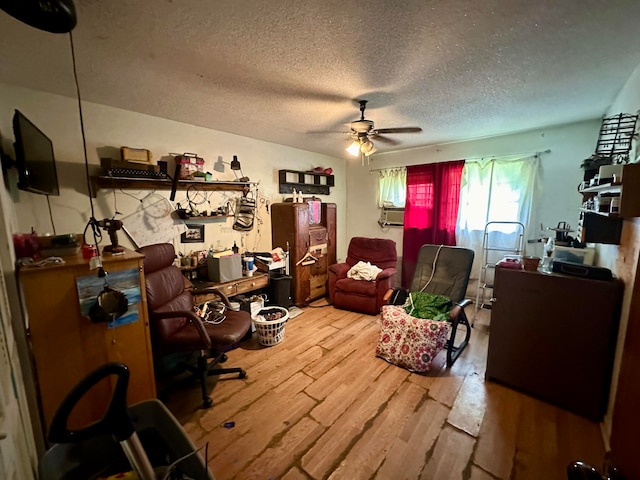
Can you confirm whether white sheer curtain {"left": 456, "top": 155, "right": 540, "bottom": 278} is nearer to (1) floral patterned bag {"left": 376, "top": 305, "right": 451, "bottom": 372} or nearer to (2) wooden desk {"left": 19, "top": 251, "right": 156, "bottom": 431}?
(1) floral patterned bag {"left": 376, "top": 305, "right": 451, "bottom": 372}

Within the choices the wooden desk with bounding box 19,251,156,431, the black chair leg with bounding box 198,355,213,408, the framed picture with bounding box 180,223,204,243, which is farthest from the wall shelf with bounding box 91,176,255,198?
the black chair leg with bounding box 198,355,213,408

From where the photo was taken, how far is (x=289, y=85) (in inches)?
77.2

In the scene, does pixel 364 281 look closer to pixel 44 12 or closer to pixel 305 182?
pixel 305 182

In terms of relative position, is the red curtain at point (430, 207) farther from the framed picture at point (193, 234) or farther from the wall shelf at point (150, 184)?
the framed picture at point (193, 234)

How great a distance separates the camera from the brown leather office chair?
1891 millimetres

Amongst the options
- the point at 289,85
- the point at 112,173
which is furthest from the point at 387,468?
the point at 112,173

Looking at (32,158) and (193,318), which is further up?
(32,158)

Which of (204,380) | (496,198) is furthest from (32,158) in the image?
(496,198)

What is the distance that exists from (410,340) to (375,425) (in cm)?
82

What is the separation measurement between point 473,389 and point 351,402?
3.29ft

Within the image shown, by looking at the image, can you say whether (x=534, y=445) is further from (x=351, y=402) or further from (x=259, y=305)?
(x=259, y=305)

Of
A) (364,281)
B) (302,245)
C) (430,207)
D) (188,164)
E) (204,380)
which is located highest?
(188,164)

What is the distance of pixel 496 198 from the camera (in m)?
3.57

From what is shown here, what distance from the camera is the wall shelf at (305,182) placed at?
3.89 m
